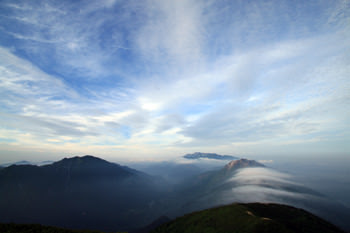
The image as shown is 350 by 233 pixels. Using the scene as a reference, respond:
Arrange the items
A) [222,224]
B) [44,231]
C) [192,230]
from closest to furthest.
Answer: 1. [44,231]
2. [222,224]
3. [192,230]

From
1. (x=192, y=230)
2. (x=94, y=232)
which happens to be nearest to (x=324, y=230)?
(x=192, y=230)

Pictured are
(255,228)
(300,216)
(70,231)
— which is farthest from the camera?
(300,216)

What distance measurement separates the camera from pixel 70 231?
5953cm

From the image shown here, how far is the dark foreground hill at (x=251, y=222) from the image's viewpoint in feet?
224

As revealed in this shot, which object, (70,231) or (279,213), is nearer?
(70,231)

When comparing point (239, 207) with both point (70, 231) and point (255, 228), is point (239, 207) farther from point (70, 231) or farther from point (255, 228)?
point (70, 231)

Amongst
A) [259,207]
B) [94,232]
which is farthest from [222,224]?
[94,232]

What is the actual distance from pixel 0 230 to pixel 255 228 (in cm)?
10096

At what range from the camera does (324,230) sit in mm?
85938

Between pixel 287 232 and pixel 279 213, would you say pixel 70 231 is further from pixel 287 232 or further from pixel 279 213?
pixel 279 213

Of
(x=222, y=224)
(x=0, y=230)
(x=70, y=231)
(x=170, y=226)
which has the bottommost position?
(x=170, y=226)

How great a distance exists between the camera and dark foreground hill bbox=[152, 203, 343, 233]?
68.4m

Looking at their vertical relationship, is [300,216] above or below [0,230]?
below

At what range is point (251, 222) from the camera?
2847 inches
